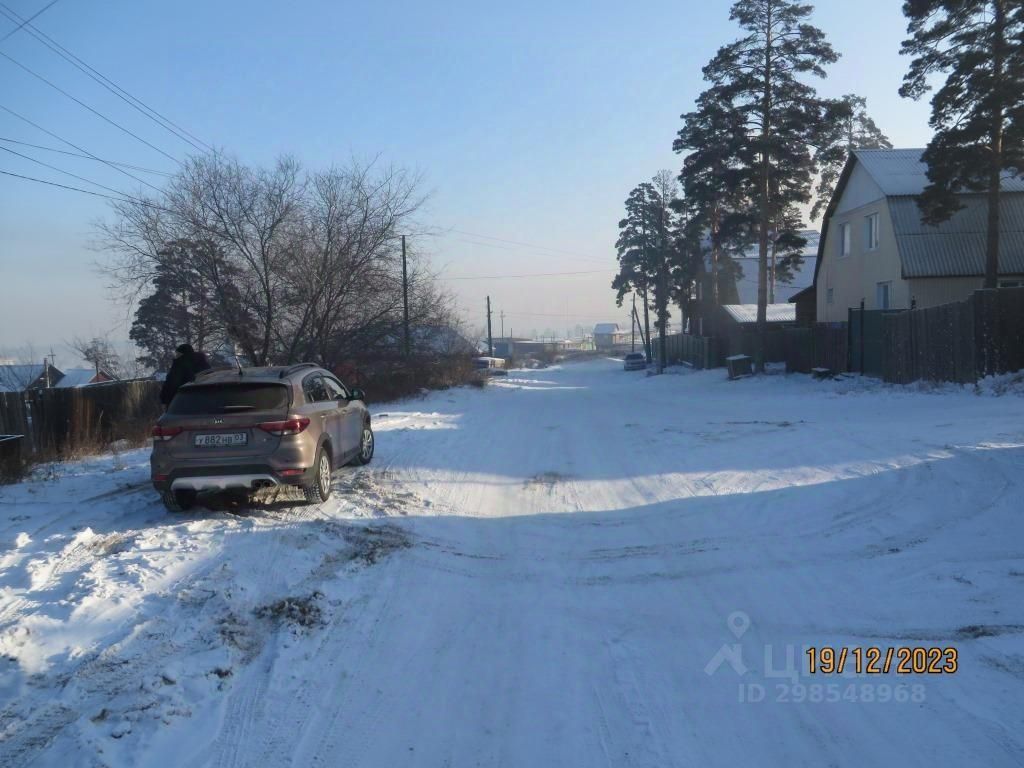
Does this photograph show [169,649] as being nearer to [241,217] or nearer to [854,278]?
[241,217]

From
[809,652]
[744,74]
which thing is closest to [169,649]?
[809,652]

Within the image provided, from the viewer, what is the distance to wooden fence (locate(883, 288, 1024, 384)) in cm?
1692

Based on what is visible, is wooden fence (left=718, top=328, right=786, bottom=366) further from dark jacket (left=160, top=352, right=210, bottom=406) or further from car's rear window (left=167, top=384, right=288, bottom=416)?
car's rear window (left=167, top=384, right=288, bottom=416)

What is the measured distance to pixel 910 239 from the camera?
87.9ft

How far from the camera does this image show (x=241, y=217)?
20.1 m

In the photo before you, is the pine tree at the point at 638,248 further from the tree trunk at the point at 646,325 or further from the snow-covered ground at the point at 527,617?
the snow-covered ground at the point at 527,617

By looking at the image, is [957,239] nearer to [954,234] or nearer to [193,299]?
[954,234]

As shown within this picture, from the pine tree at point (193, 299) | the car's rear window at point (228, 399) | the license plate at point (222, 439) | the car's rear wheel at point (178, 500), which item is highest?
the pine tree at point (193, 299)

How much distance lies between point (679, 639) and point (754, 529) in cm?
291

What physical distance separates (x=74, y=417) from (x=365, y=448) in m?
7.36

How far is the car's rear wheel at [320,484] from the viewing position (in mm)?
8438

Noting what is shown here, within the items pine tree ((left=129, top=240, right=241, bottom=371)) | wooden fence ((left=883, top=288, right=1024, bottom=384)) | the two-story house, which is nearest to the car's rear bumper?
pine tree ((left=129, top=240, right=241, bottom=371))

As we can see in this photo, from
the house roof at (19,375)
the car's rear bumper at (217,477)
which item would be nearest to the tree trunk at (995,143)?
the car's rear bumper at (217,477)
